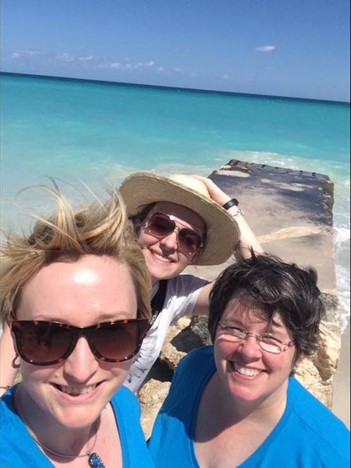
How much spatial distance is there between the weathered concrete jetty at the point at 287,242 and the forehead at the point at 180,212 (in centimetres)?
94

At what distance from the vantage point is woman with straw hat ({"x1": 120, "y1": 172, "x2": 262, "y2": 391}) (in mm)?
2064

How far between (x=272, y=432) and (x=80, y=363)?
791mm

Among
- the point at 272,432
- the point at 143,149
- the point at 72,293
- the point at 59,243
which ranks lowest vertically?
the point at 143,149

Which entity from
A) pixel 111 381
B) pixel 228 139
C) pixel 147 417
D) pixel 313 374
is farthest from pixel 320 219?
pixel 228 139

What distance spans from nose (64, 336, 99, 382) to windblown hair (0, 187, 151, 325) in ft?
0.68

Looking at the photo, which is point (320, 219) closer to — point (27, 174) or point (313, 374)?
point (313, 374)

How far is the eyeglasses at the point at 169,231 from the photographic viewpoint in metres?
2.07

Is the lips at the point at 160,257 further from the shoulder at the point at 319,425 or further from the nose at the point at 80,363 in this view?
the nose at the point at 80,363

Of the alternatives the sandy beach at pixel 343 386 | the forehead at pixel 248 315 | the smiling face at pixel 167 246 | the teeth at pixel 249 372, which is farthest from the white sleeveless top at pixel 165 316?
the sandy beach at pixel 343 386

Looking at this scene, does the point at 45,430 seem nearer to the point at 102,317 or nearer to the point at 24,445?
the point at 24,445

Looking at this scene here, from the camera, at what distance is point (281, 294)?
1.60 metres

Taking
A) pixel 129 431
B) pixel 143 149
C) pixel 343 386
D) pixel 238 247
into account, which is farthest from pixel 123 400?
pixel 143 149

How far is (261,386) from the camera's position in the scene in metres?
1.59

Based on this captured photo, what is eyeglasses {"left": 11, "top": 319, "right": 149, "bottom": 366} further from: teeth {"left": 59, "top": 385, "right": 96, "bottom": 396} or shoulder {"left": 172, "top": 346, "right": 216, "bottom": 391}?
shoulder {"left": 172, "top": 346, "right": 216, "bottom": 391}
